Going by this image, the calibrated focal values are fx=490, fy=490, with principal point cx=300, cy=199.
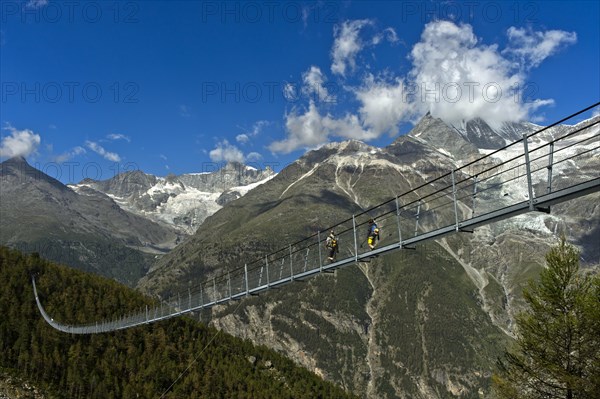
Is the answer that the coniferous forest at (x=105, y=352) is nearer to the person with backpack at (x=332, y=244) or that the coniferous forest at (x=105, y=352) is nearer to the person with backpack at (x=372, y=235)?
the person with backpack at (x=332, y=244)

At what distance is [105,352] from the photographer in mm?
113812

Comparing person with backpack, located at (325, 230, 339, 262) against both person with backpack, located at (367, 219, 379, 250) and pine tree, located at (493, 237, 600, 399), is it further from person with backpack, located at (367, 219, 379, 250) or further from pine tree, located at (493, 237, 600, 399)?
pine tree, located at (493, 237, 600, 399)

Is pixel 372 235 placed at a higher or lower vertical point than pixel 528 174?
higher

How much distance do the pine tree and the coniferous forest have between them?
84608mm

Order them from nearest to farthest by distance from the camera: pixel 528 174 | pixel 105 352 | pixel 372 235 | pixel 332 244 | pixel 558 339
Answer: pixel 528 174
pixel 558 339
pixel 372 235
pixel 332 244
pixel 105 352

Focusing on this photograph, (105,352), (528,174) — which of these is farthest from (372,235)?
(105,352)

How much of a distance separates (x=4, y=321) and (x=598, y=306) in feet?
388

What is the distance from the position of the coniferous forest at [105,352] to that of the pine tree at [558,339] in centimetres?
8461

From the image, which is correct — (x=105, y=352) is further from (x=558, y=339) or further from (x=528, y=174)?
(x=528, y=174)

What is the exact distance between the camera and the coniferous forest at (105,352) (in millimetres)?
101438

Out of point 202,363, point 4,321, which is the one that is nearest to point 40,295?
point 4,321

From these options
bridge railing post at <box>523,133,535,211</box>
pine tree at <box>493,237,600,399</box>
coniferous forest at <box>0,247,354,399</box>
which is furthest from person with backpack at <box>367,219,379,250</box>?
coniferous forest at <box>0,247,354,399</box>

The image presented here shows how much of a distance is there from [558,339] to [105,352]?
11230cm

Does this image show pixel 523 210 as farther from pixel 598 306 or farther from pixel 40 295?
pixel 40 295
